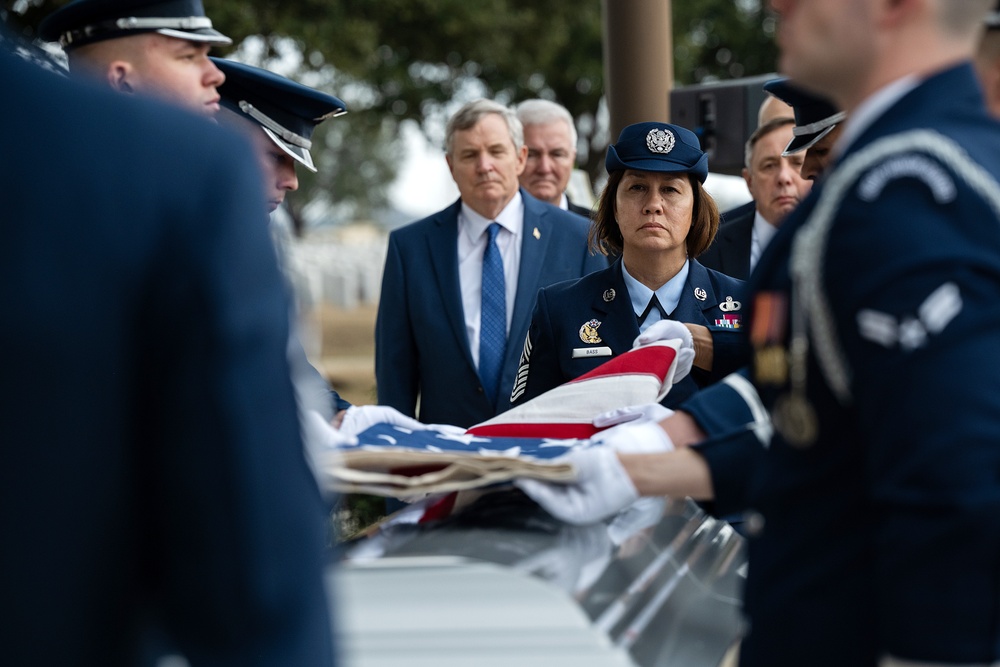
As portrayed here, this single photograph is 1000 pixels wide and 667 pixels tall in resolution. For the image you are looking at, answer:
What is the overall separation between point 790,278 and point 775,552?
340 mm

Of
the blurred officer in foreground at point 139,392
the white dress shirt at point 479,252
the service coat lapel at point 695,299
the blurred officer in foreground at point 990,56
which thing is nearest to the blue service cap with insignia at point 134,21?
the service coat lapel at point 695,299

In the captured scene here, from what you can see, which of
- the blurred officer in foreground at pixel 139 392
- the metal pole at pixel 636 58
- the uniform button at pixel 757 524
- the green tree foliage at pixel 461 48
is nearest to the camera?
the blurred officer in foreground at pixel 139 392

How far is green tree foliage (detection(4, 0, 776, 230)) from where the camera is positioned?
11.6m

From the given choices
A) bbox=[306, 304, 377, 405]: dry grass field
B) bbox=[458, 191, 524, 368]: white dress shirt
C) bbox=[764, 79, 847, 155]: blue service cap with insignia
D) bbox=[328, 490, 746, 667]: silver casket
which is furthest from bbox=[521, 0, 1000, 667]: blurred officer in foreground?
bbox=[306, 304, 377, 405]: dry grass field

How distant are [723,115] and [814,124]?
3997 mm

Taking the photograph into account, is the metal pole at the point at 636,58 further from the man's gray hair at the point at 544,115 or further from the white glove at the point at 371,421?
the white glove at the point at 371,421

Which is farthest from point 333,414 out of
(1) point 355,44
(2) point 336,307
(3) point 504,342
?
(2) point 336,307

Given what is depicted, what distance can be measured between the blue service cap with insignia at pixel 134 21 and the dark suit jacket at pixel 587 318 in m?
1.33

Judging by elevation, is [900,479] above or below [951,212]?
below

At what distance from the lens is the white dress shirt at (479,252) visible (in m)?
5.28

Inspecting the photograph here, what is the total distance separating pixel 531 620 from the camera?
162 centimetres

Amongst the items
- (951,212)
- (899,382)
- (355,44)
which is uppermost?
(355,44)

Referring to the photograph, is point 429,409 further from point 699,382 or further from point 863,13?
point 863,13

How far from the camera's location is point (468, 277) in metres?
5.37
